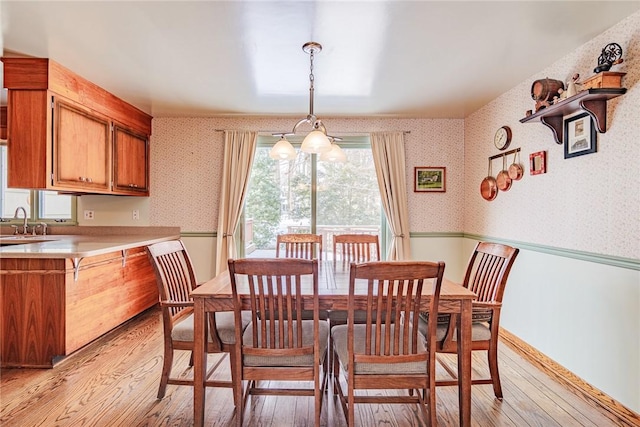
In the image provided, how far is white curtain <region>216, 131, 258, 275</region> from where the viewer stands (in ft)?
13.7

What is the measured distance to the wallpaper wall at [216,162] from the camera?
4.30 metres

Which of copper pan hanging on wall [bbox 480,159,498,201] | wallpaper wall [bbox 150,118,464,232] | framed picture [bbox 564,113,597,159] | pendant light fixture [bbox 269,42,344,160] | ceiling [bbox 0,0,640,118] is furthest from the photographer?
wallpaper wall [bbox 150,118,464,232]

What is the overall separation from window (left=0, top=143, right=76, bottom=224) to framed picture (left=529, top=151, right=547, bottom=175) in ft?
15.8

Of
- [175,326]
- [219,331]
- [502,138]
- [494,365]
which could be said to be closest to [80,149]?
[175,326]

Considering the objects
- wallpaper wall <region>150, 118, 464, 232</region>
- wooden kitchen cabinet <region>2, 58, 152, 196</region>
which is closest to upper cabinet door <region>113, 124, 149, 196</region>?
wooden kitchen cabinet <region>2, 58, 152, 196</region>

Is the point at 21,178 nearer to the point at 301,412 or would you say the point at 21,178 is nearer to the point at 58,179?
the point at 58,179

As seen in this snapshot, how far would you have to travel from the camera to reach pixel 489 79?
3.05 m

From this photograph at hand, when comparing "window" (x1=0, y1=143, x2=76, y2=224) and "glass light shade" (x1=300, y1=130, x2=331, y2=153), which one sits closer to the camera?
"glass light shade" (x1=300, y1=130, x2=331, y2=153)

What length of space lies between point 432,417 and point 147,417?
62.2 inches

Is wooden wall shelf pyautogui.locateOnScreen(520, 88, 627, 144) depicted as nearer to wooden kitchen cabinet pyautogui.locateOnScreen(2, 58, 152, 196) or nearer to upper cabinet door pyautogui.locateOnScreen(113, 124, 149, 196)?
wooden kitchen cabinet pyautogui.locateOnScreen(2, 58, 152, 196)

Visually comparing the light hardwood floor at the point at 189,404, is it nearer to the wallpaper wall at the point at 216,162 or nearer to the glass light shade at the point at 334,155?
the glass light shade at the point at 334,155

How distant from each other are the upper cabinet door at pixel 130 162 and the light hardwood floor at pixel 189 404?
1862 mm

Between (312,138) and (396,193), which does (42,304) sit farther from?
(396,193)

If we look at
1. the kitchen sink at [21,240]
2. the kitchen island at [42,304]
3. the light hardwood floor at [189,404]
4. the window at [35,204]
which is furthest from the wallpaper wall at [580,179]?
the window at [35,204]
